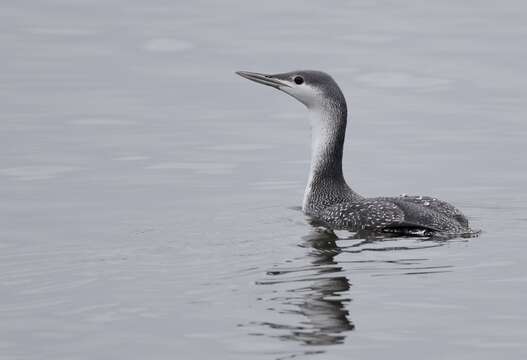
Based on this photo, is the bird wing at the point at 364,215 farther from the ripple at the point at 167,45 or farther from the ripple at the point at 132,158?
the ripple at the point at 167,45

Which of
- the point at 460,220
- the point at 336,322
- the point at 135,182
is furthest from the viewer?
the point at 135,182

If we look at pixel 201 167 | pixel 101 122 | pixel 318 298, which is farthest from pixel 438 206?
pixel 101 122

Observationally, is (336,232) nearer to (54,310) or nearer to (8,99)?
(54,310)

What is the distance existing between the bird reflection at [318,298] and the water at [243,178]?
0.02 m

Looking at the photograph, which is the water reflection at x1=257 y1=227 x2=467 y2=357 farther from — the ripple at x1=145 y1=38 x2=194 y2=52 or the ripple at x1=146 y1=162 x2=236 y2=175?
the ripple at x1=145 y1=38 x2=194 y2=52

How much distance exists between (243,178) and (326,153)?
1.67 m

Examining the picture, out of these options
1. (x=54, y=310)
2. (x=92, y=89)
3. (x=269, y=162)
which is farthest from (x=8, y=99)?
(x=54, y=310)

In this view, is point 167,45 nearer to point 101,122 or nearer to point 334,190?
point 101,122

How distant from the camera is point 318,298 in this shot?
9234 millimetres

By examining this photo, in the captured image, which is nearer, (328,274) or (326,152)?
(328,274)

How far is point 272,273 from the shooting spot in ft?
32.4

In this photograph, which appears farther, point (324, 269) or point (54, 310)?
point (324, 269)

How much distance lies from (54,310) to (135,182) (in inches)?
198

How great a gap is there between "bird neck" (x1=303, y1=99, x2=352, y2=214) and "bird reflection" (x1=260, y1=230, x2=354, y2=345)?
5.42ft
